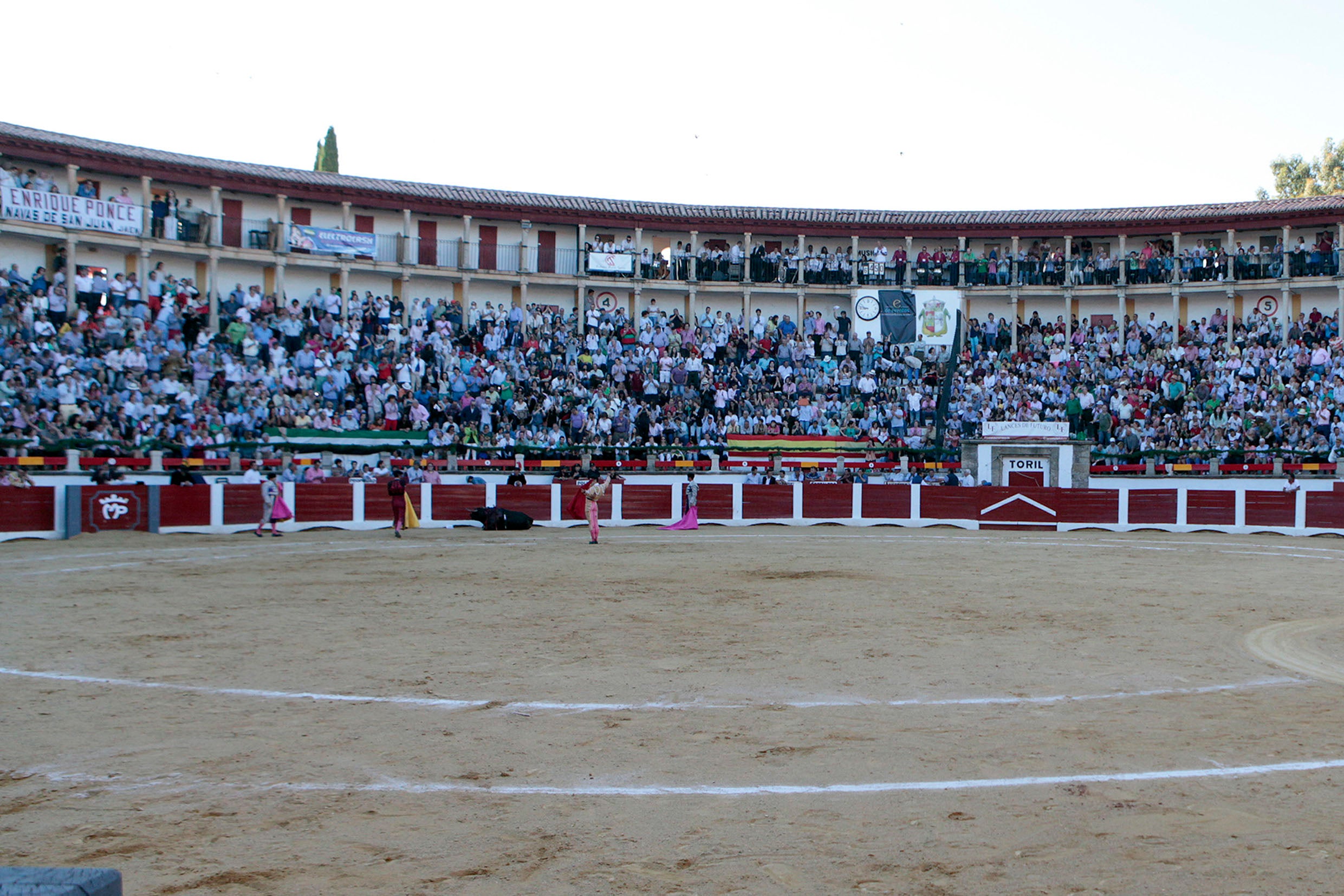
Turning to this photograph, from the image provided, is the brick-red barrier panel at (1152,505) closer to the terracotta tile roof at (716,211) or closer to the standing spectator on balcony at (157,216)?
the terracotta tile roof at (716,211)

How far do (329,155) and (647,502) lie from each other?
42.7m

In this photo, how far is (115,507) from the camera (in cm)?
2298

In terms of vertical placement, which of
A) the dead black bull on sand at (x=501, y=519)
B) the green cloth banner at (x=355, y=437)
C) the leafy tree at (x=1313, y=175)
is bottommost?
the dead black bull on sand at (x=501, y=519)

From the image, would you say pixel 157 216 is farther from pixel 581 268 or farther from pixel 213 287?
pixel 581 268

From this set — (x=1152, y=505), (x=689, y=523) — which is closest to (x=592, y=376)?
(x=689, y=523)

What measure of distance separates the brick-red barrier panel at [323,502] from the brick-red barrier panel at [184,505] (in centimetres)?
190

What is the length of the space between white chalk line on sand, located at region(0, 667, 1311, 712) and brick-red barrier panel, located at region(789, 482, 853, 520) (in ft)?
67.5

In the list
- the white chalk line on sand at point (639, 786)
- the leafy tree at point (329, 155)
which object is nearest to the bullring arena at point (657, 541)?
the white chalk line on sand at point (639, 786)

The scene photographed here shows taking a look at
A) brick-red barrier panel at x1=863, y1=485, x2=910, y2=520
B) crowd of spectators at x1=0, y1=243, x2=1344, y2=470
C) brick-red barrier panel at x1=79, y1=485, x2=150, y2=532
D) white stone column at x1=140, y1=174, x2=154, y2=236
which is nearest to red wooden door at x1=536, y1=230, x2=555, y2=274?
crowd of spectators at x1=0, y1=243, x2=1344, y2=470

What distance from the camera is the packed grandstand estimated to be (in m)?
29.0

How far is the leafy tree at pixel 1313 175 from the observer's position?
206ft

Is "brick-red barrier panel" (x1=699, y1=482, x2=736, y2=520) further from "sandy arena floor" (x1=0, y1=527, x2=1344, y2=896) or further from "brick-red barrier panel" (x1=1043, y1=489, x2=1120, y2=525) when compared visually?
"sandy arena floor" (x1=0, y1=527, x2=1344, y2=896)

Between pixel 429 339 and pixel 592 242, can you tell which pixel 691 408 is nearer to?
pixel 429 339

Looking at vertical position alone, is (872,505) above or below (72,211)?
below
